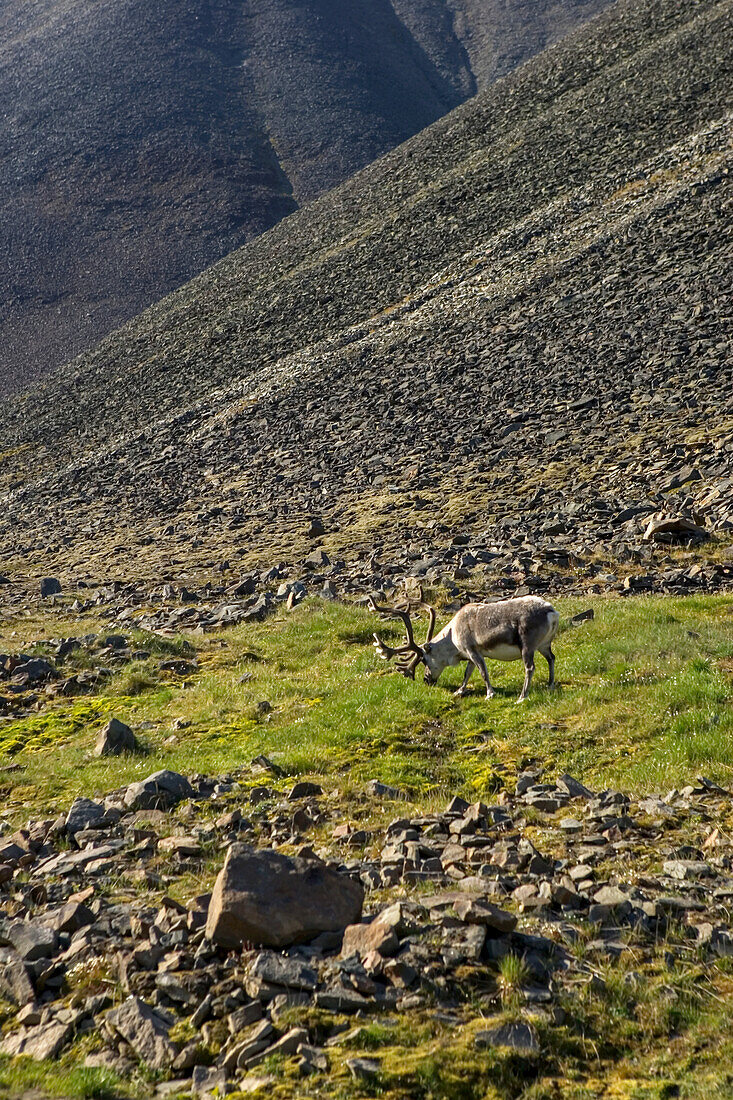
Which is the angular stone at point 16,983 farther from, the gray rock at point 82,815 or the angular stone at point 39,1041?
the gray rock at point 82,815

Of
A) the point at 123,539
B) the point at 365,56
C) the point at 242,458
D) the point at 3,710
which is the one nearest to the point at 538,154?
the point at 242,458

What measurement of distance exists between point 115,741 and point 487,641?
5.80m

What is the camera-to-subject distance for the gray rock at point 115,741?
1263 centimetres

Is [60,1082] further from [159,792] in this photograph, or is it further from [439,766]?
[439,766]

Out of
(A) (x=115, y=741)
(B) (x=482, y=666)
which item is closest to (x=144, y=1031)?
(A) (x=115, y=741)

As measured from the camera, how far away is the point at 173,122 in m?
124

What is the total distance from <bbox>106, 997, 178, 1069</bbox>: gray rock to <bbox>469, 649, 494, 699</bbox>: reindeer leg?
8485mm

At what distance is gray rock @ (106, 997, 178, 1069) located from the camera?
18.5 ft

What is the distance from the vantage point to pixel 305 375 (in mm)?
46781

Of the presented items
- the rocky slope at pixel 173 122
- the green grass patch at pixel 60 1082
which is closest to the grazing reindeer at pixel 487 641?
the green grass patch at pixel 60 1082

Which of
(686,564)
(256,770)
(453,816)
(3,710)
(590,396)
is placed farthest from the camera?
(590,396)

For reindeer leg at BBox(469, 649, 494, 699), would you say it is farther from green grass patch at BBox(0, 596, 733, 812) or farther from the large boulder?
the large boulder

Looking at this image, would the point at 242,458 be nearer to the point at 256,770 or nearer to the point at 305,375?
the point at 305,375

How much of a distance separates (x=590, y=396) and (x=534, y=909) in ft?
89.5
